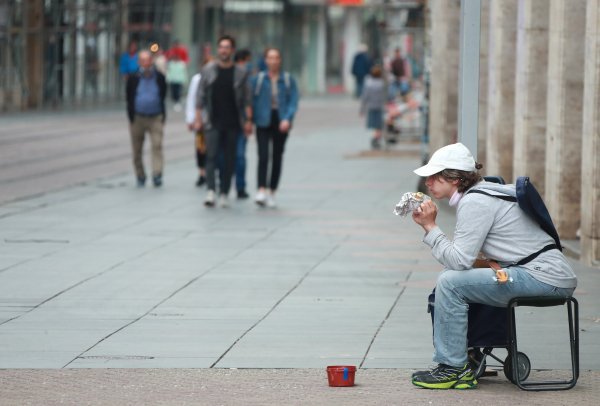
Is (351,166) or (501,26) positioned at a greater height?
(501,26)

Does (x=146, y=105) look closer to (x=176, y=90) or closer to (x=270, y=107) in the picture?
(x=270, y=107)

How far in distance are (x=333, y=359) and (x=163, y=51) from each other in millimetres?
46261

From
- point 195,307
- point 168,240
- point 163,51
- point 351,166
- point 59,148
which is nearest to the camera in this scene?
point 195,307

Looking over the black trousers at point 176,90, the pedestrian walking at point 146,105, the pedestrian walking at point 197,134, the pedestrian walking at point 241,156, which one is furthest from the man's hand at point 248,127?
the black trousers at point 176,90

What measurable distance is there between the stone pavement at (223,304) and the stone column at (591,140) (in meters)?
0.58

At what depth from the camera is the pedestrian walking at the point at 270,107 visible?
61.3ft

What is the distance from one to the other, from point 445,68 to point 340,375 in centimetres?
1329

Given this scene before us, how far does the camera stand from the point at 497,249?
7883mm

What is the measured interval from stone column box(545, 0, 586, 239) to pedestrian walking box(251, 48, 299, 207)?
15.4 feet

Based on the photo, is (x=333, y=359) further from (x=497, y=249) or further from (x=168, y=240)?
(x=168, y=240)

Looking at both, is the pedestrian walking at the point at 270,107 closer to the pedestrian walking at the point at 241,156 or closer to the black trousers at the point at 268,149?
the black trousers at the point at 268,149

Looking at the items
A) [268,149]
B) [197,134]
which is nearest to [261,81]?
[268,149]

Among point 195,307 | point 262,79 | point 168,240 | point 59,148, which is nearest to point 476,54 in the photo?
point 195,307

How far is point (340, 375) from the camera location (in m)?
7.80
